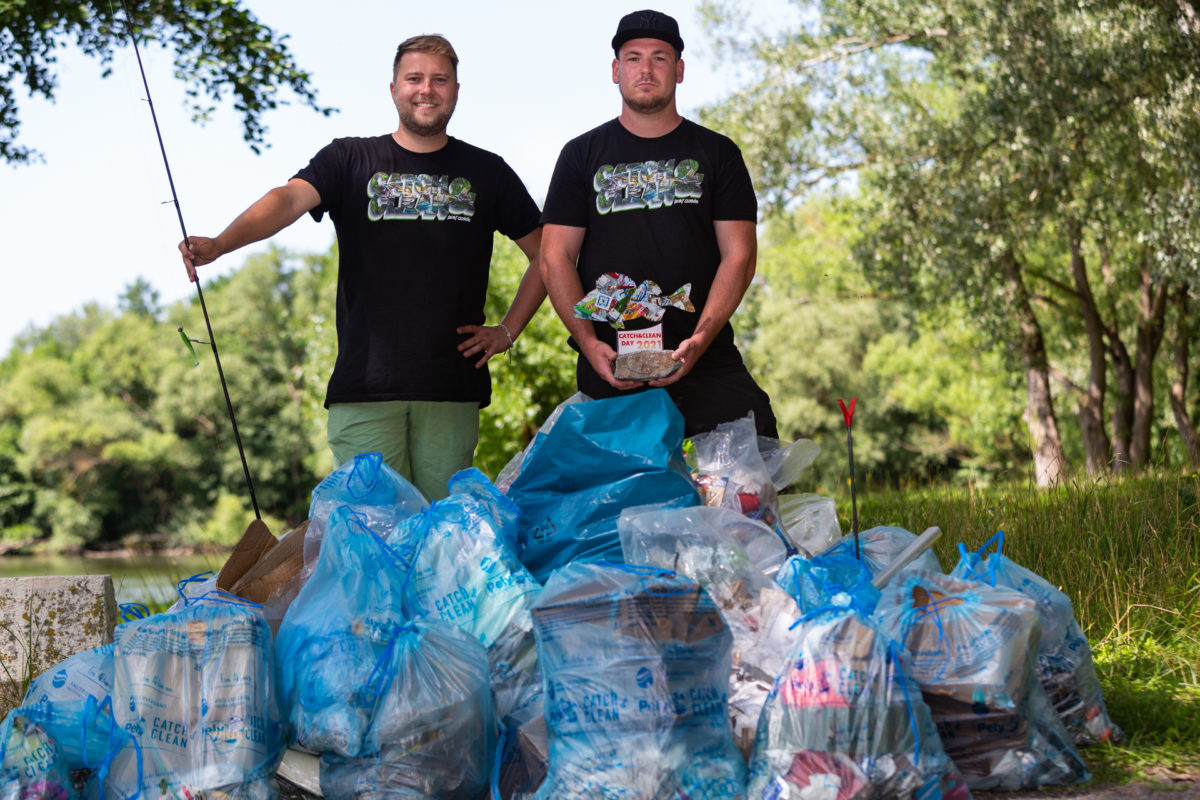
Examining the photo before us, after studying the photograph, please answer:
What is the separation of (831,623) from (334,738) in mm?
1147

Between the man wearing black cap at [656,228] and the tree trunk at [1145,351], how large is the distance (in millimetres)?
13940

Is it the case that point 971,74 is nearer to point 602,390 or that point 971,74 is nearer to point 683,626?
point 602,390

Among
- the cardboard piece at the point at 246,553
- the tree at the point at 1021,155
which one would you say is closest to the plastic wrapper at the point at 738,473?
the cardboard piece at the point at 246,553

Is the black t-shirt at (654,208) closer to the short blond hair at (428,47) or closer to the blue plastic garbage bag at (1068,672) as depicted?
the short blond hair at (428,47)

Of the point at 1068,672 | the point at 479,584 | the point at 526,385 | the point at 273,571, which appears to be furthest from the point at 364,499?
the point at 526,385

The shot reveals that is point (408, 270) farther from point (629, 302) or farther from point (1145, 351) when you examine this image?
point (1145, 351)

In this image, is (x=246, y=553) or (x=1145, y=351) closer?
(x=246, y=553)

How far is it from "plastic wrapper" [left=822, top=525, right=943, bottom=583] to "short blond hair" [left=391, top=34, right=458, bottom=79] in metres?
2.06

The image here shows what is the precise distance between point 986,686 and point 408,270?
222 cm

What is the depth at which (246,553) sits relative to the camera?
3197mm

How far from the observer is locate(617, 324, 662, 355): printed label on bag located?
353 cm

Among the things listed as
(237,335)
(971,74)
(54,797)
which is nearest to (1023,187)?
(971,74)

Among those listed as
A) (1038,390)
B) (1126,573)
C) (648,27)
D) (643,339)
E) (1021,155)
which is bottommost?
(1126,573)

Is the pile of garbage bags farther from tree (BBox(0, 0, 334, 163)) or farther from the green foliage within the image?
the green foliage
